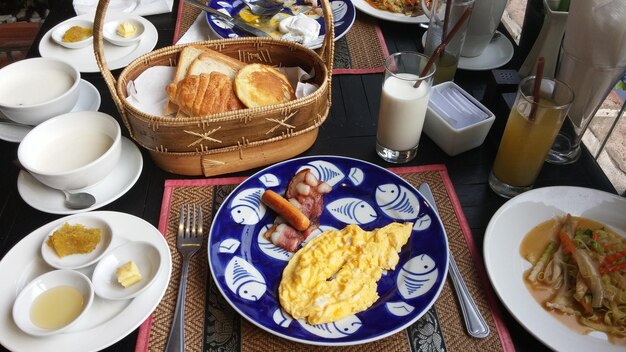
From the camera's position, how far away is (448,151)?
1461mm

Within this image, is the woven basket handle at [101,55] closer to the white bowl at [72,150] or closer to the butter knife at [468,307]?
the white bowl at [72,150]

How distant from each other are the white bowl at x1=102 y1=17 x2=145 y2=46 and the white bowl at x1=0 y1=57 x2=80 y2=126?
0.27m

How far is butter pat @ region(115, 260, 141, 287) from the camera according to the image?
1.03 m

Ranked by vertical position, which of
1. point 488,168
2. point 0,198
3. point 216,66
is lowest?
point 0,198

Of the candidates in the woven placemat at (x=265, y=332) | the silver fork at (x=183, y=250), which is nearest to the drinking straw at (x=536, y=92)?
the woven placemat at (x=265, y=332)

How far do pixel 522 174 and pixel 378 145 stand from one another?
17.0 inches

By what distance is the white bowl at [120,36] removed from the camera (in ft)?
5.82

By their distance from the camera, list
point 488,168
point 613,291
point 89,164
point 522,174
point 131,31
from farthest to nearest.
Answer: point 131,31 → point 488,168 → point 522,174 → point 89,164 → point 613,291

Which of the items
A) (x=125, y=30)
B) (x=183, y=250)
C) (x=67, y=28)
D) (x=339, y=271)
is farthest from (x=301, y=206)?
(x=67, y=28)

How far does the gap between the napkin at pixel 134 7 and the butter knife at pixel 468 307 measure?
164 cm

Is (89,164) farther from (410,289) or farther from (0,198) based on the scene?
(410,289)

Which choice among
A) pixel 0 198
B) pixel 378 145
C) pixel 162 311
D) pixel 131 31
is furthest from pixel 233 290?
pixel 131 31

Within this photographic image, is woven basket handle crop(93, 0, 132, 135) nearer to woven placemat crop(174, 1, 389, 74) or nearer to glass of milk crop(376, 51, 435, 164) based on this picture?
woven placemat crop(174, 1, 389, 74)

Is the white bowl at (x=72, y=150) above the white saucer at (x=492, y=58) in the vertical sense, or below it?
below
